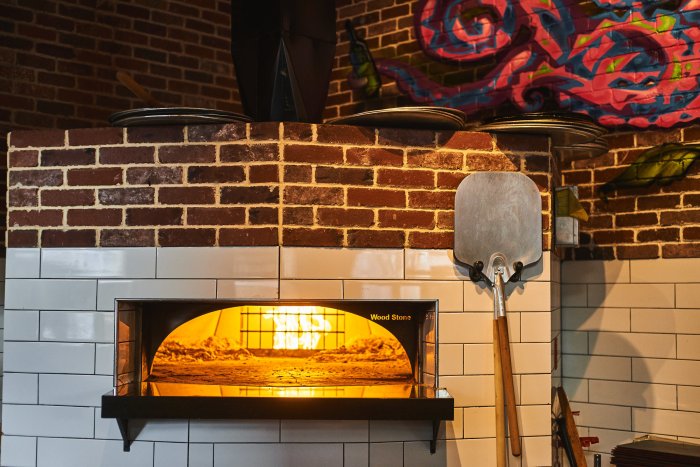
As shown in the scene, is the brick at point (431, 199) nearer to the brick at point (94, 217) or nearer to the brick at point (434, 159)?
the brick at point (434, 159)

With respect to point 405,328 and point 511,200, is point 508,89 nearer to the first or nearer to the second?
point 511,200

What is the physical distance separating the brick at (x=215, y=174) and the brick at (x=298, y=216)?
0.21 m

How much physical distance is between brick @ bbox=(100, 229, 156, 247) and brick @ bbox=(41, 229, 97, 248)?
5cm

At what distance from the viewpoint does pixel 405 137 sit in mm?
3094

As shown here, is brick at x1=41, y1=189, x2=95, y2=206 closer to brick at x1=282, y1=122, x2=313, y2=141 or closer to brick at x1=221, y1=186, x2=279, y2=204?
brick at x1=221, y1=186, x2=279, y2=204

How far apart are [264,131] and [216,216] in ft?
1.20

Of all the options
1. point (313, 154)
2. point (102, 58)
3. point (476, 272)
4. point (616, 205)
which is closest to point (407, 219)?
point (476, 272)

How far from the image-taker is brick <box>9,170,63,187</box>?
3139 millimetres

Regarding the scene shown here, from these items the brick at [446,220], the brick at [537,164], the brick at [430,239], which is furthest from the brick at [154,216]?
the brick at [537,164]

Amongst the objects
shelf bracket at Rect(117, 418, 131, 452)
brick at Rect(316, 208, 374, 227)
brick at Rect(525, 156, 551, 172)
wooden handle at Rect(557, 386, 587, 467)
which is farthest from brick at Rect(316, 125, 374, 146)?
wooden handle at Rect(557, 386, 587, 467)

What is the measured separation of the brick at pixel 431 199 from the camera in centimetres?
309

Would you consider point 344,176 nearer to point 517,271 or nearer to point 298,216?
point 298,216

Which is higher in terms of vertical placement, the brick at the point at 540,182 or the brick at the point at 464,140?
the brick at the point at 464,140

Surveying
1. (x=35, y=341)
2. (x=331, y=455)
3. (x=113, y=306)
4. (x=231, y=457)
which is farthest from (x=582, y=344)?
(x=35, y=341)
